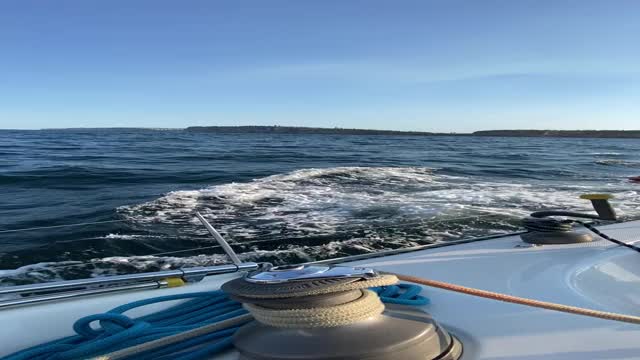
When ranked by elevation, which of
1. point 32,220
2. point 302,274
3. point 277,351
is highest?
point 302,274

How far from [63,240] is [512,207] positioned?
485 centimetres

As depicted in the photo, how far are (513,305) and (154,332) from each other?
Answer: 99 cm

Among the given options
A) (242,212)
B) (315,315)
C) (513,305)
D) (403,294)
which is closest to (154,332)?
(315,315)

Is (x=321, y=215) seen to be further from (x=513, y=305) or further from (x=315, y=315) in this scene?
(x=315, y=315)

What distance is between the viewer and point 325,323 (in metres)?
1.11

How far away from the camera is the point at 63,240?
478 cm

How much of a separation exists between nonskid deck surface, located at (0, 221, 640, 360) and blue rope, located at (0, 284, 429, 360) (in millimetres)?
72

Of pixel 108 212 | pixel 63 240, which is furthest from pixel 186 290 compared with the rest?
pixel 108 212

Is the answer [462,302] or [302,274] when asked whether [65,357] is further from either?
[462,302]

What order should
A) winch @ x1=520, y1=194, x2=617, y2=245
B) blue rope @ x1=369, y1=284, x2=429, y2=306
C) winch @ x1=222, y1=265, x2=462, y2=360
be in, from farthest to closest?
winch @ x1=520, y1=194, x2=617, y2=245 → blue rope @ x1=369, y1=284, x2=429, y2=306 → winch @ x1=222, y1=265, x2=462, y2=360

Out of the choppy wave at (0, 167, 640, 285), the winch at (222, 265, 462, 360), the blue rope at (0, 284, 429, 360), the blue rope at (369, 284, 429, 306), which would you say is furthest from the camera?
the choppy wave at (0, 167, 640, 285)

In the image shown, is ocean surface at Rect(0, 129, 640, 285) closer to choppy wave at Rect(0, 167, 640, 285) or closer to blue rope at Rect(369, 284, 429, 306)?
choppy wave at Rect(0, 167, 640, 285)

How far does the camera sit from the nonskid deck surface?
1345 mm

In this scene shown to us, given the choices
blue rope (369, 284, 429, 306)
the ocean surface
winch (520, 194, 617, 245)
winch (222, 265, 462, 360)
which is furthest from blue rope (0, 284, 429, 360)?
the ocean surface
